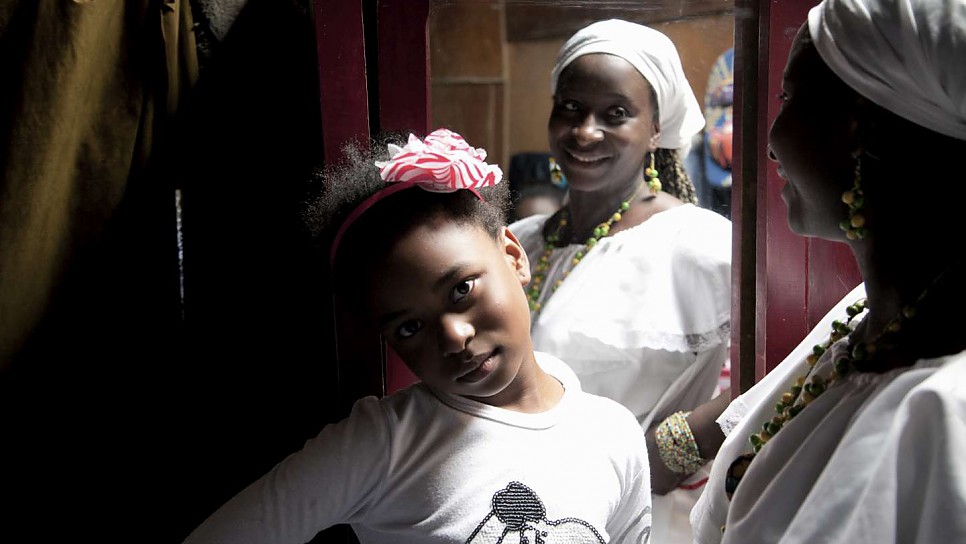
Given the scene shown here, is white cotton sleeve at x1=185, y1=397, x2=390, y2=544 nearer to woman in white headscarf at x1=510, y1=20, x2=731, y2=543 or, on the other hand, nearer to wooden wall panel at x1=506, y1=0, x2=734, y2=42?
woman in white headscarf at x1=510, y1=20, x2=731, y2=543

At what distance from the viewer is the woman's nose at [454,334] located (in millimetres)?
1062

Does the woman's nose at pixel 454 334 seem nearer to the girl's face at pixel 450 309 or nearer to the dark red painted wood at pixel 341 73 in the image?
the girl's face at pixel 450 309

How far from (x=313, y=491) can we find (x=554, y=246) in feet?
1.71

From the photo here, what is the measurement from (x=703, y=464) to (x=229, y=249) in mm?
769

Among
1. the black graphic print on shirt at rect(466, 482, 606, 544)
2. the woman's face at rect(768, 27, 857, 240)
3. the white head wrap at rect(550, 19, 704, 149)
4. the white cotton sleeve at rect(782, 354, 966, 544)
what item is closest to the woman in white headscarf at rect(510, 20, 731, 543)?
the white head wrap at rect(550, 19, 704, 149)

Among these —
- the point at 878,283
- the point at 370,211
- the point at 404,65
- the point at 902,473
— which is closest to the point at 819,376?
the point at 878,283

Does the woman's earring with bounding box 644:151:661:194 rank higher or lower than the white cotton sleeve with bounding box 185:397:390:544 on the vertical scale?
higher

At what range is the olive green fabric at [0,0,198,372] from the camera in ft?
4.01

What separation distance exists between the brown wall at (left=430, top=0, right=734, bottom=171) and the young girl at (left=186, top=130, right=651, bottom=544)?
15 cm

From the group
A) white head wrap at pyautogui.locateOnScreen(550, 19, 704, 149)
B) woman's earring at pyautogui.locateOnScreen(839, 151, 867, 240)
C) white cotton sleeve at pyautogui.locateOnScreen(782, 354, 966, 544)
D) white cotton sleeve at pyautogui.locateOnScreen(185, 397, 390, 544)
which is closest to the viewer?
white cotton sleeve at pyautogui.locateOnScreen(782, 354, 966, 544)

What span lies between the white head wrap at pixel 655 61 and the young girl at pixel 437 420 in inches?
9.9

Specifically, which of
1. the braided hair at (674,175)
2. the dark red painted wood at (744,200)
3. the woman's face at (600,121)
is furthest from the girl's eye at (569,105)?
the dark red painted wood at (744,200)

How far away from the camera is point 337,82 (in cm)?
122

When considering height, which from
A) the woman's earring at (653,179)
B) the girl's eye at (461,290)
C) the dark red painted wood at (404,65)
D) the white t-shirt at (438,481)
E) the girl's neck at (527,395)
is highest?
the dark red painted wood at (404,65)
